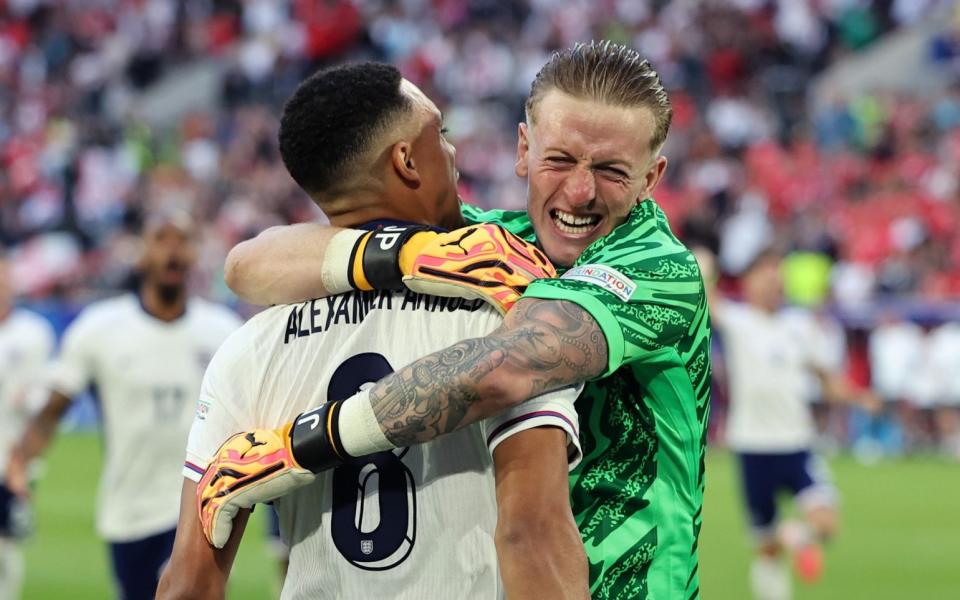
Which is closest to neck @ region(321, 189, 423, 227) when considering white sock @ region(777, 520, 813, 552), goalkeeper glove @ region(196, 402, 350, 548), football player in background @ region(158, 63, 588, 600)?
football player in background @ region(158, 63, 588, 600)

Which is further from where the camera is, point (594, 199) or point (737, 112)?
point (737, 112)

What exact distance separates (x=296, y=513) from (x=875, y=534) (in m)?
11.4

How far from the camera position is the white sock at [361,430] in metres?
2.84

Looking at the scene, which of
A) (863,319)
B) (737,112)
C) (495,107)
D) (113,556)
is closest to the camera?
(113,556)

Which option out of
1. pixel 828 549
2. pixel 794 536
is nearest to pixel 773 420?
pixel 794 536

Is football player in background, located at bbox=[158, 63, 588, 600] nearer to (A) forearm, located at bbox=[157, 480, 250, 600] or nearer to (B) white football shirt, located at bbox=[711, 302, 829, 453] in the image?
(A) forearm, located at bbox=[157, 480, 250, 600]

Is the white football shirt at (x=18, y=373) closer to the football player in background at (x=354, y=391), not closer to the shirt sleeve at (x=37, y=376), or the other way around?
the shirt sleeve at (x=37, y=376)

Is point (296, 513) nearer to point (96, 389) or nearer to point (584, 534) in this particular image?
point (584, 534)

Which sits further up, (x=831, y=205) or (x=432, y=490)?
(x=831, y=205)

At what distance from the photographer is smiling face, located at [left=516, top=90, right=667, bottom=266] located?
3.18m

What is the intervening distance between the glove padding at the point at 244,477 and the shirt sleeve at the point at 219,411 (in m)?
0.10

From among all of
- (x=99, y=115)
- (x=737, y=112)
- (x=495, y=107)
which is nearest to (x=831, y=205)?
(x=737, y=112)

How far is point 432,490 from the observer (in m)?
2.99

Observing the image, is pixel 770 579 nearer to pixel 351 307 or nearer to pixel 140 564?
pixel 140 564
